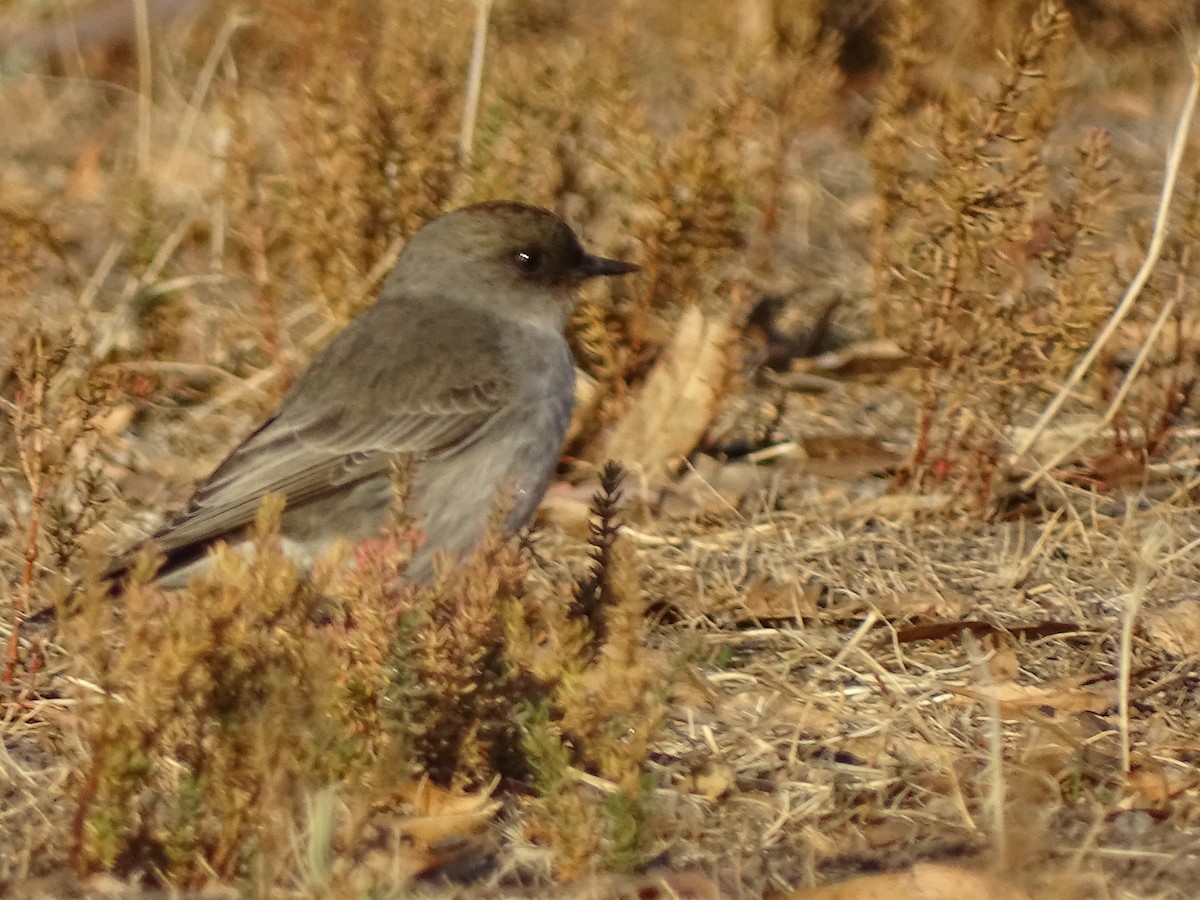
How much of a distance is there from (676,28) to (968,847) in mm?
7271

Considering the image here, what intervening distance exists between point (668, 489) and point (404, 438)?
41.9 inches

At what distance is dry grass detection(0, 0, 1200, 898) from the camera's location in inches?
143

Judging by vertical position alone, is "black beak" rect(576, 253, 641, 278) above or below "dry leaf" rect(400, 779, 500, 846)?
above

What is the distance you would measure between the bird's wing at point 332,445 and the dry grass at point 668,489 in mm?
466

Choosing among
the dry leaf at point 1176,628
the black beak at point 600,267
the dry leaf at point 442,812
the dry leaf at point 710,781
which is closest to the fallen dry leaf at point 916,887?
the dry leaf at point 710,781

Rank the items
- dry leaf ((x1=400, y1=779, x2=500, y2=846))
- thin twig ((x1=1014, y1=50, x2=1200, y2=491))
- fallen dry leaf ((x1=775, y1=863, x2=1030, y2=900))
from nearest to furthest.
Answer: fallen dry leaf ((x1=775, y1=863, x2=1030, y2=900))
dry leaf ((x1=400, y1=779, x2=500, y2=846))
thin twig ((x1=1014, y1=50, x2=1200, y2=491))

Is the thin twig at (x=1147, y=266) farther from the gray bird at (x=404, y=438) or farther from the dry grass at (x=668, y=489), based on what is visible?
the gray bird at (x=404, y=438)

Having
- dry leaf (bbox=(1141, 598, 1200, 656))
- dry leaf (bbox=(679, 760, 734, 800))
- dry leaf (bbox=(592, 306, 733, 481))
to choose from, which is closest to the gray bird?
dry leaf (bbox=(592, 306, 733, 481))

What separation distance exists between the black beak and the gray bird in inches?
10.3

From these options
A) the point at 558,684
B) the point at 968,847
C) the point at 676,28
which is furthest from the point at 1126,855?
the point at 676,28

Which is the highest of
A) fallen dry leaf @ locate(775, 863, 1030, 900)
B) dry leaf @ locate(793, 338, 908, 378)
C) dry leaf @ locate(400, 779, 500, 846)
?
fallen dry leaf @ locate(775, 863, 1030, 900)

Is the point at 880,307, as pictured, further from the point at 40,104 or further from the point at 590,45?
the point at 40,104

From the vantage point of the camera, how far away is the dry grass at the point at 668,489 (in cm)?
362

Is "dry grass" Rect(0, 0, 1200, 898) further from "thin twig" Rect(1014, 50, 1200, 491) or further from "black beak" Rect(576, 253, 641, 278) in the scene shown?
"black beak" Rect(576, 253, 641, 278)
